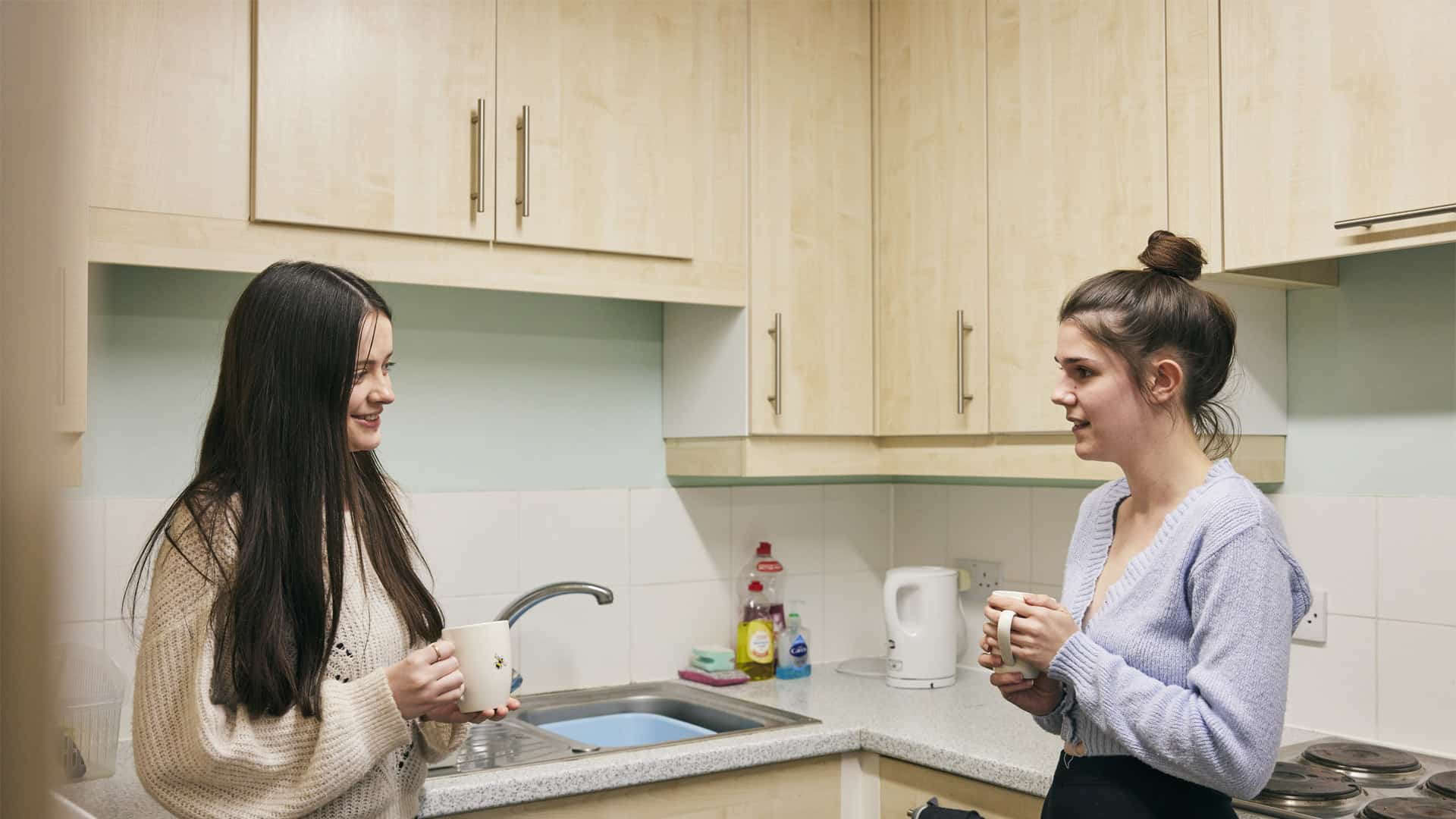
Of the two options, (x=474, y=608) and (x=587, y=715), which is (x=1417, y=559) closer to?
(x=587, y=715)

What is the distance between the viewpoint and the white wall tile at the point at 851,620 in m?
2.74

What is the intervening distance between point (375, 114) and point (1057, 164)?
1.17m

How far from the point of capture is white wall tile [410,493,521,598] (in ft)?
7.33

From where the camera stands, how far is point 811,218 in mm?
2439

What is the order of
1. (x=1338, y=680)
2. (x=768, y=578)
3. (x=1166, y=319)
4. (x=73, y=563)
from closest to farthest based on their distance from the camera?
(x=73, y=563)
(x=1166, y=319)
(x=1338, y=680)
(x=768, y=578)

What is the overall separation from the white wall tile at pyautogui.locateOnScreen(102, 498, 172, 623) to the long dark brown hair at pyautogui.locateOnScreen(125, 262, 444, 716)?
0.65m

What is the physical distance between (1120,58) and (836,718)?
48.9 inches

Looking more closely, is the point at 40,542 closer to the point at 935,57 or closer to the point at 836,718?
the point at 836,718

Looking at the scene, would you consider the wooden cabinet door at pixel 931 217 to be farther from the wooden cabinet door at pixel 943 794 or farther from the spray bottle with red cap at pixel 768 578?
the wooden cabinet door at pixel 943 794

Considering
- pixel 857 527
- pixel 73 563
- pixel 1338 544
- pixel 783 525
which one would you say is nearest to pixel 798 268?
pixel 783 525

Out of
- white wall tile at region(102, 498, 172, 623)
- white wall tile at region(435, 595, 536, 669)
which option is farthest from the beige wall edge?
white wall tile at region(102, 498, 172, 623)

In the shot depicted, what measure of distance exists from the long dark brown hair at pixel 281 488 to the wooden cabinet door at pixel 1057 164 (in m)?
1.24

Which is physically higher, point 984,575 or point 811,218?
point 811,218

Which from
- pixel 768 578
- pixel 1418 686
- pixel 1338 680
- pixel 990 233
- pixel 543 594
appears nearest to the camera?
pixel 1418 686
